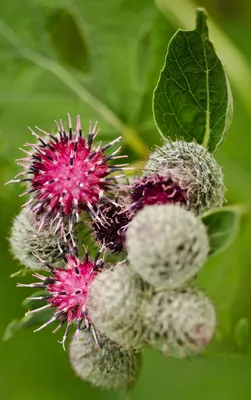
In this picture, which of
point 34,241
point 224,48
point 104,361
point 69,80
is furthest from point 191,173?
point 69,80

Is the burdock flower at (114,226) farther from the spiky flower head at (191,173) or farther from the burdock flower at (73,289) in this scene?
the spiky flower head at (191,173)

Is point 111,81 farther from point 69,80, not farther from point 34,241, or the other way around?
point 34,241

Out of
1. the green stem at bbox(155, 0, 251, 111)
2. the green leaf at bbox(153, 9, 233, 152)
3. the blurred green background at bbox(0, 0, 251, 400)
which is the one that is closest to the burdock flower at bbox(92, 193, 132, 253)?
the green leaf at bbox(153, 9, 233, 152)

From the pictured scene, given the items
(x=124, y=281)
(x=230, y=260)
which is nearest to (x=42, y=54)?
(x=230, y=260)

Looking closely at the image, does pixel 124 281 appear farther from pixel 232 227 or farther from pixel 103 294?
pixel 232 227

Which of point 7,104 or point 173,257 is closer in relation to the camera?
point 173,257
